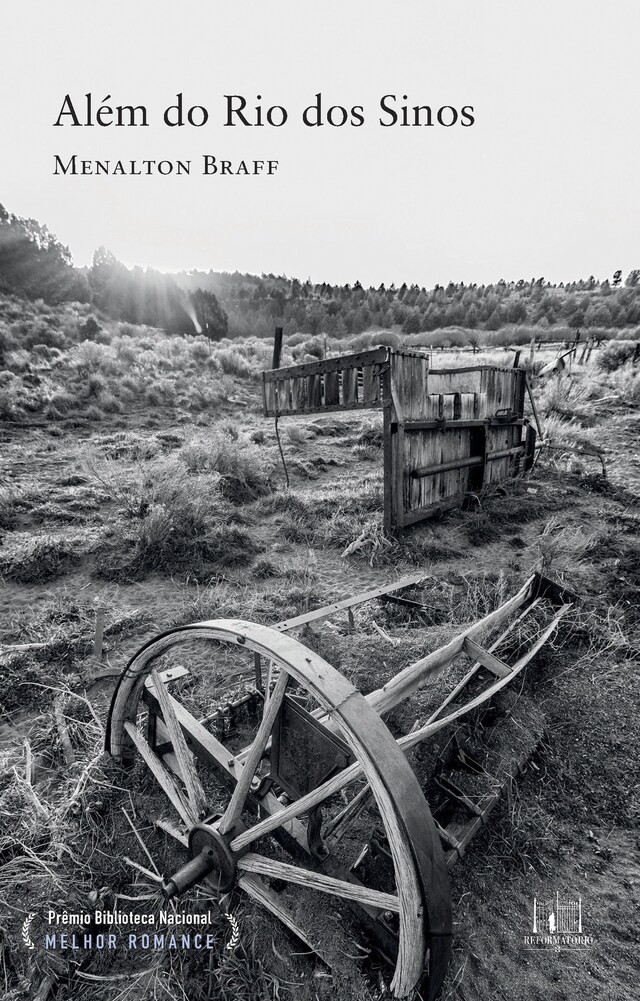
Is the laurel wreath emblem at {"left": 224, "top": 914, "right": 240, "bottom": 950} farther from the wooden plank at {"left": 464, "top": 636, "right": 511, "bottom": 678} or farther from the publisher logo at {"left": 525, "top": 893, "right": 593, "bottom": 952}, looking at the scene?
the wooden plank at {"left": 464, "top": 636, "right": 511, "bottom": 678}

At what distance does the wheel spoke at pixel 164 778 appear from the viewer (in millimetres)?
2125

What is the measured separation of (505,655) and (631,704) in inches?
33.8

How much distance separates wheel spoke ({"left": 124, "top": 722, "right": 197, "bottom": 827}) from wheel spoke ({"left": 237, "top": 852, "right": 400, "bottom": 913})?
15.7 inches

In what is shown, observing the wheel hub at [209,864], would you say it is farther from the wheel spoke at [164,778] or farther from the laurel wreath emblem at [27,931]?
the laurel wreath emblem at [27,931]

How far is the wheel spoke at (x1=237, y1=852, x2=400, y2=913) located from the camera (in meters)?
1.54

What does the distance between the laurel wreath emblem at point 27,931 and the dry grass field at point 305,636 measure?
0.08ft

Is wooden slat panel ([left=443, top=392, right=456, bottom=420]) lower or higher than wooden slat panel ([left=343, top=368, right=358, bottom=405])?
lower

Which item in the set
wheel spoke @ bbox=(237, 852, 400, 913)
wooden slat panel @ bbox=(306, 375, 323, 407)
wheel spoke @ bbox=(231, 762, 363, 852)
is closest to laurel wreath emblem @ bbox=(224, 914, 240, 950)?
wheel spoke @ bbox=(237, 852, 400, 913)

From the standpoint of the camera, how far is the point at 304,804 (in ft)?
5.46

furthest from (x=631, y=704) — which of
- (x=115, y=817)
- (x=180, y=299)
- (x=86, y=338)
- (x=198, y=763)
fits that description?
(x=180, y=299)

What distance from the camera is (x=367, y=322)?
59000 mm

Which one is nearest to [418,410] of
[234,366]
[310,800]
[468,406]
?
[468,406]

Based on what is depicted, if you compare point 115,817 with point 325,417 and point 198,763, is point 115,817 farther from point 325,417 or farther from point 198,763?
point 325,417

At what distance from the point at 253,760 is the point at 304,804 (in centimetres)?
28
